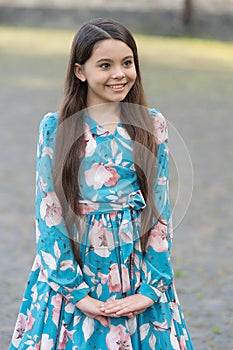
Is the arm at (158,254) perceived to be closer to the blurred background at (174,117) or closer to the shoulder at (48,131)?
the blurred background at (174,117)

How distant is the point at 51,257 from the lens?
3057 mm

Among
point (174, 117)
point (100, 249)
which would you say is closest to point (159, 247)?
point (100, 249)

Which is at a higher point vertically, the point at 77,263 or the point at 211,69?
the point at 211,69

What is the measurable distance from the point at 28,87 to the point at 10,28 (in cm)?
846

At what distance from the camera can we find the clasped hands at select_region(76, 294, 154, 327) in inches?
120

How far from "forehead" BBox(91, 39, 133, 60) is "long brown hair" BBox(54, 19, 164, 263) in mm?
18

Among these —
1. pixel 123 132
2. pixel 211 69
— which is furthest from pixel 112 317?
pixel 211 69

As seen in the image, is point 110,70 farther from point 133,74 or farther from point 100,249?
point 100,249

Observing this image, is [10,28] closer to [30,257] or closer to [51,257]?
[30,257]

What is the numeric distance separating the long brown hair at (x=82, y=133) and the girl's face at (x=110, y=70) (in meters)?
0.03

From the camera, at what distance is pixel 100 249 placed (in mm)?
3084

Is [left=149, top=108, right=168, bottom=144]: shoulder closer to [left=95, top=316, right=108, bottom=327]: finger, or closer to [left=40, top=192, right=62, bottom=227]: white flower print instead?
[left=40, top=192, right=62, bottom=227]: white flower print

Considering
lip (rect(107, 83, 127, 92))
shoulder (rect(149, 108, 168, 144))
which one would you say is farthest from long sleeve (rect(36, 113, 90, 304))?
shoulder (rect(149, 108, 168, 144))

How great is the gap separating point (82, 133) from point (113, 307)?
1.89ft
